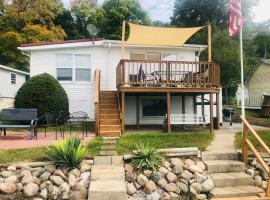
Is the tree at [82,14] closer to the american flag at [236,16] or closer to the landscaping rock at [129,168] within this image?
the american flag at [236,16]

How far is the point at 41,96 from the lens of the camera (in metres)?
14.5

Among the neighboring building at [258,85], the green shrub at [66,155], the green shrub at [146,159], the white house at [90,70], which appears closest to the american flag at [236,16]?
the green shrub at [146,159]

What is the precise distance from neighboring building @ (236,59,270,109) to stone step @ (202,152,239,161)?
17.2 metres

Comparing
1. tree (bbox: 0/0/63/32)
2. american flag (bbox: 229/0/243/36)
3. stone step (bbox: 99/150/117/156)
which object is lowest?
stone step (bbox: 99/150/117/156)

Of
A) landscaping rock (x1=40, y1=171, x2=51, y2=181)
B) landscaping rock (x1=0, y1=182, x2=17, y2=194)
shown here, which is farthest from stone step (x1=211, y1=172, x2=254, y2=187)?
landscaping rock (x1=0, y1=182, x2=17, y2=194)

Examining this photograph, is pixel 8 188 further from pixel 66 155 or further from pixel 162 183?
pixel 162 183

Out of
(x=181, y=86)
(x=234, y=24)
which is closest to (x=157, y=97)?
(x=181, y=86)

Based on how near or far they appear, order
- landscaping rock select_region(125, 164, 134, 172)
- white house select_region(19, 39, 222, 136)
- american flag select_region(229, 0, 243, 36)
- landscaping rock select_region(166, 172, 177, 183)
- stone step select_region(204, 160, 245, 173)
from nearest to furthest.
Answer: landscaping rock select_region(166, 172, 177, 183)
landscaping rock select_region(125, 164, 134, 172)
stone step select_region(204, 160, 245, 173)
american flag select_region(229, 0, 243, 36)
white house select_region(19, 39, 222, 136)

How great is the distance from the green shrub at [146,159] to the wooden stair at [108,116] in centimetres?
306

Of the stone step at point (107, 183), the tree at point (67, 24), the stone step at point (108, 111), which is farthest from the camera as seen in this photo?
the tree at point (67, 24)

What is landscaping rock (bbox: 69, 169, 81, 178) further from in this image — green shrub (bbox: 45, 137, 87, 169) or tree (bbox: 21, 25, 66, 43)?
tree (bbox: 21, 25, 66, 43)

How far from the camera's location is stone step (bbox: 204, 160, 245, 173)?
9.11m

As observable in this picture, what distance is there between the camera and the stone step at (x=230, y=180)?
28.3 ft

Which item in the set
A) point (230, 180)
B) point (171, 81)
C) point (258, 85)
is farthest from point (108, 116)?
point (258, 85)
